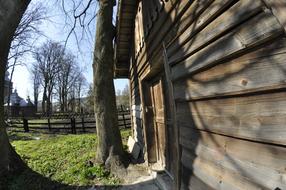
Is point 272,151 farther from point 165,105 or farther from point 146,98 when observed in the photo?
point 146,98

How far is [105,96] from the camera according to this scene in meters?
8.02

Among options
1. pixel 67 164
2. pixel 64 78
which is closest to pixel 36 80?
pixel 64 78

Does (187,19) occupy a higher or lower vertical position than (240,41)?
higher

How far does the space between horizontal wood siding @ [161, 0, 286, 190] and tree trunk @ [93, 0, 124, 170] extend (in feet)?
15.9

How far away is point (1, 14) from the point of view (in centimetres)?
466

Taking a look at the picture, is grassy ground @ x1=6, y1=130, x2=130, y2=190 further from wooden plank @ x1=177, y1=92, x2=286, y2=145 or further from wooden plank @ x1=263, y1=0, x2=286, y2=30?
wooden plank @ x1=263, y1=0, x2=286, y2=30

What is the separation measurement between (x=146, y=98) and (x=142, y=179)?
6.10 ft

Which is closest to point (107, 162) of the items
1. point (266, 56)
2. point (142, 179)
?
point (142, 179)

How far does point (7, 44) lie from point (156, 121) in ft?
11.6

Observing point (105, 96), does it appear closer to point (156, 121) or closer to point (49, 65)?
point (156, 121)

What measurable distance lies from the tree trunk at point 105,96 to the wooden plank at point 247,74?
543 centimetres

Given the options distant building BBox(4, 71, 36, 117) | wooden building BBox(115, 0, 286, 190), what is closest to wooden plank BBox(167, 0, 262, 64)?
wooden building BBox(115, 0, 286, 190)

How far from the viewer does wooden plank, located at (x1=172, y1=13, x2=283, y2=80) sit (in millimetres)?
1636

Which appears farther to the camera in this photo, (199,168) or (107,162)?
(107,162)
